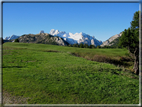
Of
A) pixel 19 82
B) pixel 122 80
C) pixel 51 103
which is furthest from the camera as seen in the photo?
pixel 122 80

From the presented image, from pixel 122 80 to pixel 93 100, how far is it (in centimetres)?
685

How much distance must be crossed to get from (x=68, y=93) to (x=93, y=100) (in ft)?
8.09

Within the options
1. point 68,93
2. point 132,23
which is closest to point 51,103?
point 68,93

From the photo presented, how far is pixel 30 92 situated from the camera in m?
10.9

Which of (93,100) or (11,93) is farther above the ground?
(11,93)

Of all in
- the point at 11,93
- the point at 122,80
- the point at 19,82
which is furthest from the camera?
the point at 122,80

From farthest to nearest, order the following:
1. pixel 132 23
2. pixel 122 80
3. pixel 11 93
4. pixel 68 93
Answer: pixel 132 23, pixel 122 80, pixel 68 93, pixel 11 93

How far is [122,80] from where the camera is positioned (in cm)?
1552

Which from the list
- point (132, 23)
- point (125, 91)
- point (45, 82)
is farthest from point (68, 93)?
point (132, 23)

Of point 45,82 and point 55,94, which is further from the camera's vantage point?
point 45,82

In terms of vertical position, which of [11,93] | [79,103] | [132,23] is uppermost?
[132,23]

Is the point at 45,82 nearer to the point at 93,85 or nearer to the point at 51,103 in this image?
the point at 51,103

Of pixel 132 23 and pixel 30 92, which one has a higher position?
pixel 132 23

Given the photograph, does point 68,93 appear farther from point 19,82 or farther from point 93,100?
point 19,82
